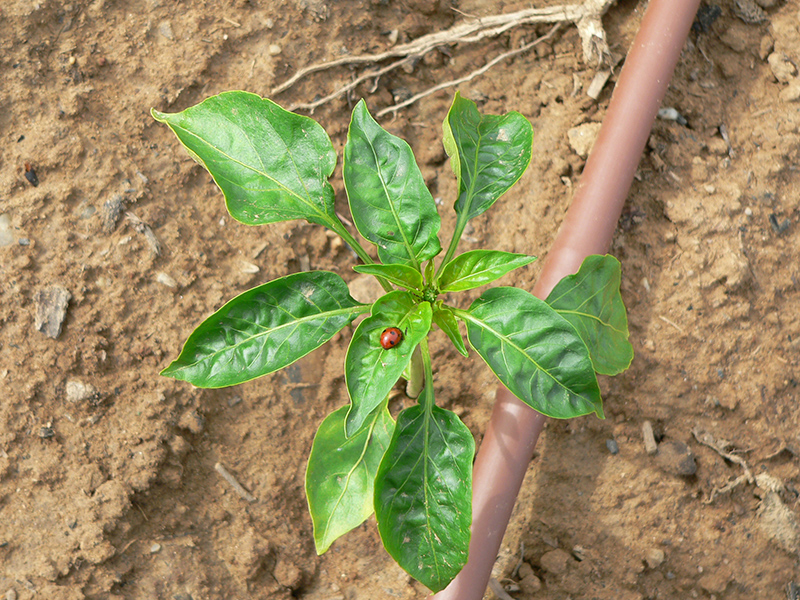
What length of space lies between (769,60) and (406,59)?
158 cm

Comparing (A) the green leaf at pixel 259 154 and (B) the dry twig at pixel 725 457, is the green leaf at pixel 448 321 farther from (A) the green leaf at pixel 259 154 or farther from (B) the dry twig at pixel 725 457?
(B) the dry twig at pixel 725 457

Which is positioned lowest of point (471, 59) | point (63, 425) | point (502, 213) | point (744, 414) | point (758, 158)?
point (744, 414)

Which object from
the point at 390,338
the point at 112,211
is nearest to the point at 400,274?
the point at 390,338

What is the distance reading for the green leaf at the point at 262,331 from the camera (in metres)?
1.73

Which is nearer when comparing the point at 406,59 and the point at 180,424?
the point at 180,424

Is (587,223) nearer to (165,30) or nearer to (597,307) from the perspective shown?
(597,307)

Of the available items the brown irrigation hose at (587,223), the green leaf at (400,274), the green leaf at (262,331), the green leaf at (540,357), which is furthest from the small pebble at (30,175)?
the brown irrigation hose at (587,223)

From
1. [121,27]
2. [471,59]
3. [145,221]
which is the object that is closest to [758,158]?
[471,59]

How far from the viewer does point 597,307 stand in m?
1.98

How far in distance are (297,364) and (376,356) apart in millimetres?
939

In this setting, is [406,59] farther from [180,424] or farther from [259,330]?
[180,424]

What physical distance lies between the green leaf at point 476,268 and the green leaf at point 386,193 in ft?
0.29

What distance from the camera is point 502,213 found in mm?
2691

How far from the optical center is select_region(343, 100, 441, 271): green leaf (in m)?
1.82
